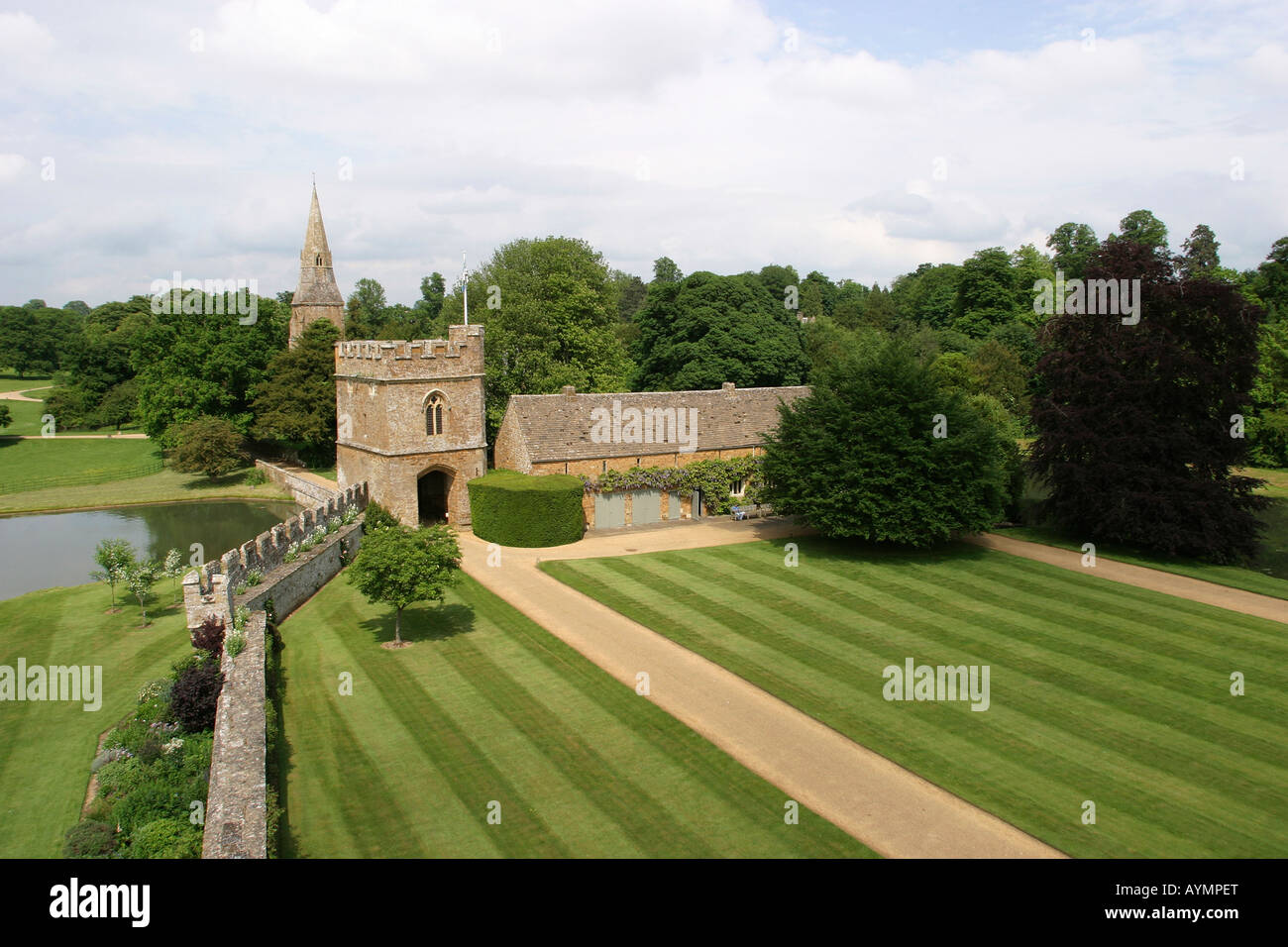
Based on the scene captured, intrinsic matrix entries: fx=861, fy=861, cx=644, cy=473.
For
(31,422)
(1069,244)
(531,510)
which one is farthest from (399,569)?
(1069,244)

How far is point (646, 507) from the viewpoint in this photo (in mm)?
37688

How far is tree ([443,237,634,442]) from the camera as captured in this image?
46531 mm

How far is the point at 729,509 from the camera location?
3944 centimetres

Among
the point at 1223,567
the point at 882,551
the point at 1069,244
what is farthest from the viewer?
the point at 1069,244

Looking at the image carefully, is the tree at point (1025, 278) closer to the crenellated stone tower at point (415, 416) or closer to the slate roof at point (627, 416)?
the slate roof at point (627, 416)

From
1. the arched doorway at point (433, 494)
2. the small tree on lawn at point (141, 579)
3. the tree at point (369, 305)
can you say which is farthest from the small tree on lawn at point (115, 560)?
the tree at point (369, 305)

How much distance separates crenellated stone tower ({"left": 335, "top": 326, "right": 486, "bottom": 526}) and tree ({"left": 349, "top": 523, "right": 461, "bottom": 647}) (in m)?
11.4

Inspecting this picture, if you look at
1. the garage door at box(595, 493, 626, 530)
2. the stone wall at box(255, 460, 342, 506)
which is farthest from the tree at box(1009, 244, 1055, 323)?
the stone wall at box(255, 460, 342, 506)

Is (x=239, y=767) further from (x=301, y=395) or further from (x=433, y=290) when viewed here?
(x=433, y=290)

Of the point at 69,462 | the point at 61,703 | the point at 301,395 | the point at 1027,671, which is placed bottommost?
the point at 61,703

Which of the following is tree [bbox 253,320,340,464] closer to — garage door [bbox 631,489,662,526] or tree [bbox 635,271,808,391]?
tree [bbox 635,271,808,391]

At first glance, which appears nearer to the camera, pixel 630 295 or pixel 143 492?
pixel 143 492

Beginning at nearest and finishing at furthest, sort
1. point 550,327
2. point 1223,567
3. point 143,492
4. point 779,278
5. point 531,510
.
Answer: point 1223,567, point 531,510, point 550,327, point 143,492, point 779,278

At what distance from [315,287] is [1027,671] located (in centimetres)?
5615
